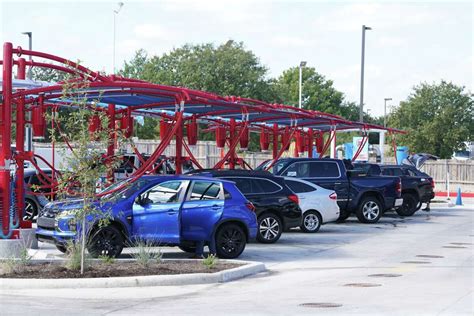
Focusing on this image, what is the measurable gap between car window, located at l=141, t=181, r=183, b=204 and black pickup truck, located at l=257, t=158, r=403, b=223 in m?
10.2

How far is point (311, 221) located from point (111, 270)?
35.1ft

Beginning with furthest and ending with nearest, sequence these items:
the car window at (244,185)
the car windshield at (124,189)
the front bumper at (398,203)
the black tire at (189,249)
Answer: the front bumper at (398,203)
the car window at (244,185)
the black tire at (189,249)
the car windshield at (124,189)

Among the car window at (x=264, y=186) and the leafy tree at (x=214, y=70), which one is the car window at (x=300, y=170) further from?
the leafy tree at (x=214, y=70)

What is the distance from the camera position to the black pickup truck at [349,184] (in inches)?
1080

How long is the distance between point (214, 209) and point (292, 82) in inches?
3444

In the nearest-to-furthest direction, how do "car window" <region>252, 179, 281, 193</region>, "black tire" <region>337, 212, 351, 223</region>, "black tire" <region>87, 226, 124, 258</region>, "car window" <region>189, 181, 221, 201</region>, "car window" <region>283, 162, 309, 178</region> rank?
1. "black tire" <region>87, 226, 124, 258</region>
2. "car window" <region>189, 181, 221, 201</region>
3. "car window" <region>252, 179, 281, 193</region>
4. "car window" <region>283, 162, 309, 178</region>
5. "black tire" <region>337, 212, 351, 223</region>

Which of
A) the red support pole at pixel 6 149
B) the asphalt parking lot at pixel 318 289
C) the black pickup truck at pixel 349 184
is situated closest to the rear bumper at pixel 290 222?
the asphalt parking lot at pixel 318 289

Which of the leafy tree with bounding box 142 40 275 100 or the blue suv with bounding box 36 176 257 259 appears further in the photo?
the leafy tree with bounding box 142 40 275 100

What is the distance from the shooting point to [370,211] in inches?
1124

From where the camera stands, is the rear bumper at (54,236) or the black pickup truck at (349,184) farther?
the black pickup truck at (349,184)

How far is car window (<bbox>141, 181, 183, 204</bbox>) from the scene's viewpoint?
671 inches

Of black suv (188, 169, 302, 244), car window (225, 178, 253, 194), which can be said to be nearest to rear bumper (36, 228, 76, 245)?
black suv (188, 169, 302, 244)

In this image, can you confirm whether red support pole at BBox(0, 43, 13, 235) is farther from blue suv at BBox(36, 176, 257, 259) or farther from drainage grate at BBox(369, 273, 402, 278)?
drainage grate at BBox(369, 273, 402, 278)

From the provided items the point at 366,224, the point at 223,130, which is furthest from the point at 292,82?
the point at 366,224
